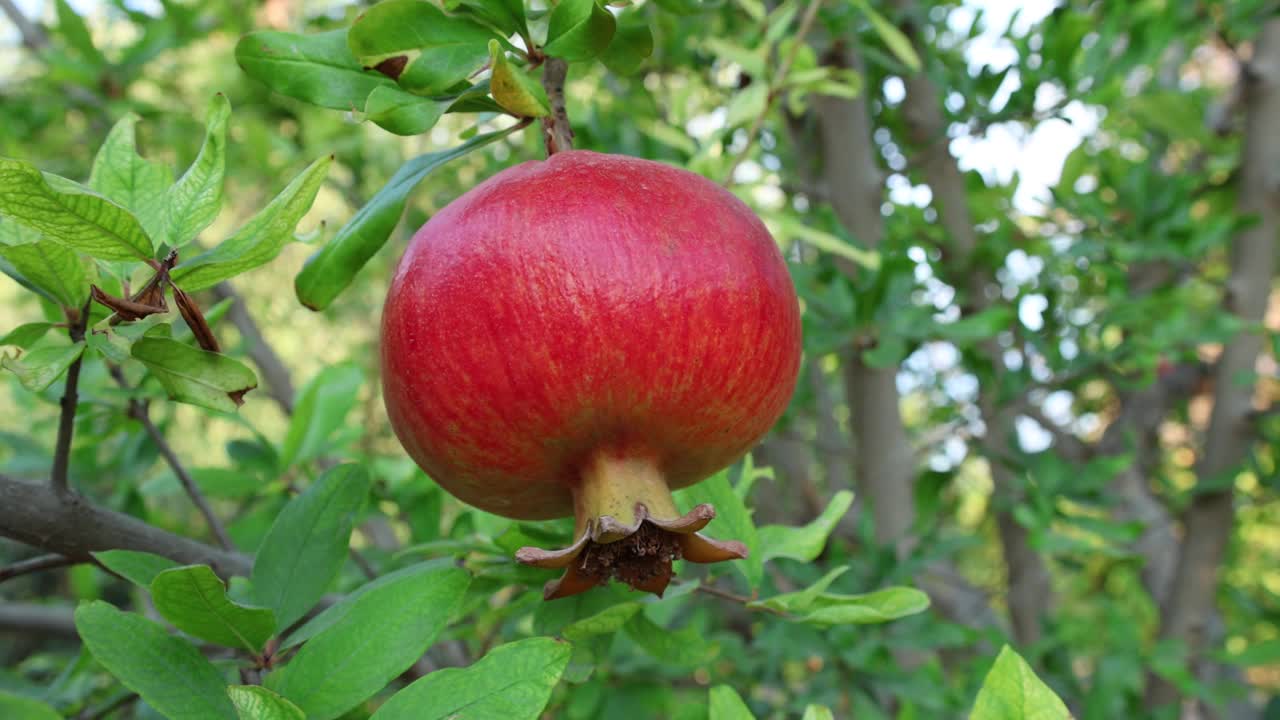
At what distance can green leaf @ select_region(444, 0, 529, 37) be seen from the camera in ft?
2.00

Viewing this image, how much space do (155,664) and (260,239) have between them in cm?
25

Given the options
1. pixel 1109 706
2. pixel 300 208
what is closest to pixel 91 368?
pixel 300 208

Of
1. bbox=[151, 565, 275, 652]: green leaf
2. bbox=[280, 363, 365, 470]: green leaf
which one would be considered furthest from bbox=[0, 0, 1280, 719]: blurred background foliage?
bbox=[151, 565, 275, 652]: green leaf

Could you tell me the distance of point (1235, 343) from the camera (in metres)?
1.69

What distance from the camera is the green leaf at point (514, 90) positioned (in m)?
0.54

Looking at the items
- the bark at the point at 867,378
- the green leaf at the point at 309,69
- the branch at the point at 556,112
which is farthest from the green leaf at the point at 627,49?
the bark at the point at 867,378

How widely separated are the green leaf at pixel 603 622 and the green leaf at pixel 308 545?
0.56 feet

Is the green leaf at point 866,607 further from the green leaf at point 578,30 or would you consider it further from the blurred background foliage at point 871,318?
the green leaf at point 578,30

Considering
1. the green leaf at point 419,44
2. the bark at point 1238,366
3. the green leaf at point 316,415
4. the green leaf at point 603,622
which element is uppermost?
the green leaf at point 419,44

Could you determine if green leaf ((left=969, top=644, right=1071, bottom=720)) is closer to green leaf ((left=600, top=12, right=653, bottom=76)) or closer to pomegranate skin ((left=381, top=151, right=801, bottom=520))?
pomegranate skin ((left=381, top=151, right=801, bottom=520))

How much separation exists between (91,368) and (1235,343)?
1.70 metres

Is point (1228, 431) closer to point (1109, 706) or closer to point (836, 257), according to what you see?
point (1109, 706)

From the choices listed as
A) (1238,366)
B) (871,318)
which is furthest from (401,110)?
(1238,366)

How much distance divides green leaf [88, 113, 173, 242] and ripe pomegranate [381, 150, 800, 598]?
0.57 ft
